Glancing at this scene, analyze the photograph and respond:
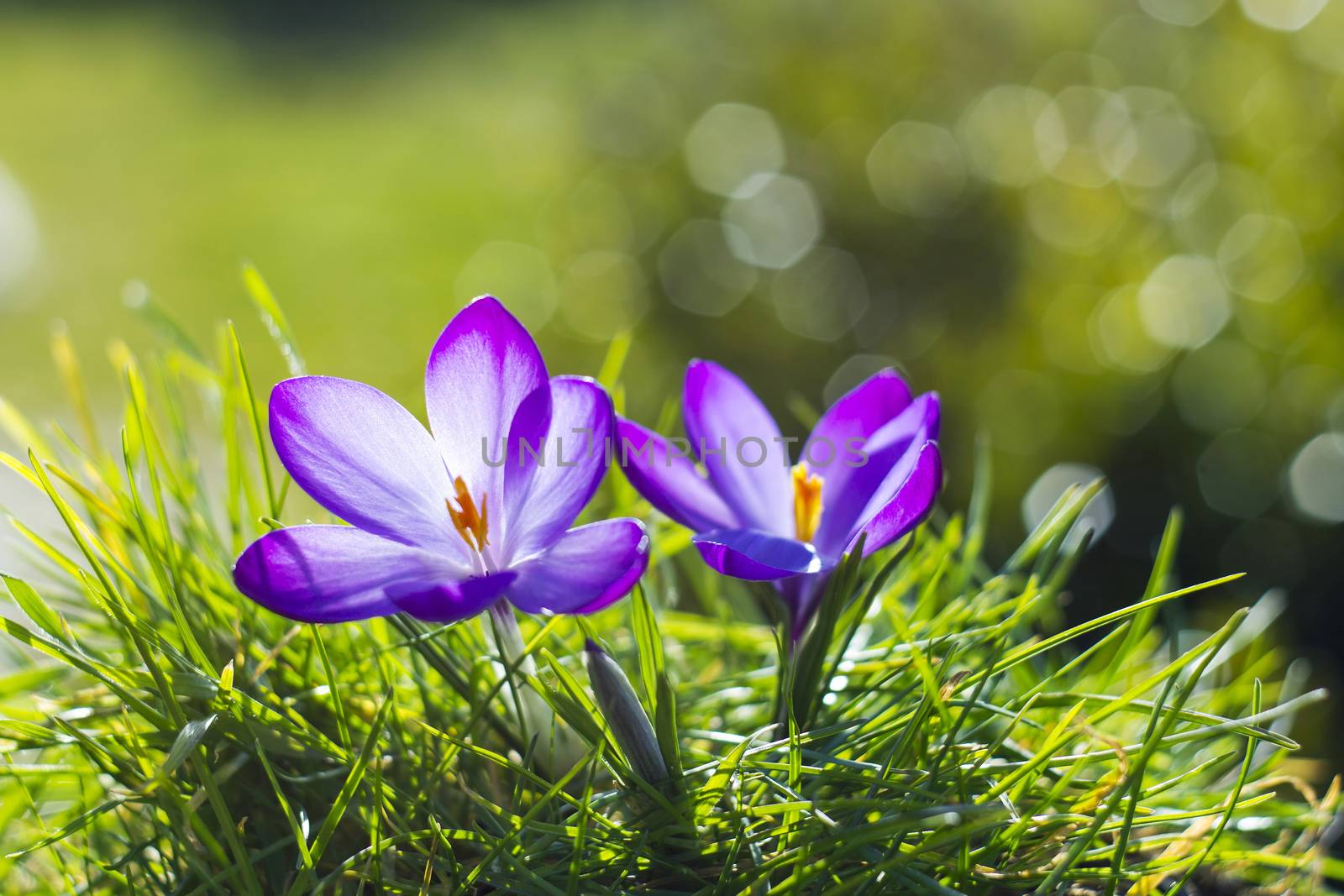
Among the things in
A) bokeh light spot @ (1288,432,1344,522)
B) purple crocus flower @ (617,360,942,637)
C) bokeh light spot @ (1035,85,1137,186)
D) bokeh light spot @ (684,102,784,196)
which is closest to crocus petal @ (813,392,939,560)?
purple crocus flower @ (617,360,942,637)

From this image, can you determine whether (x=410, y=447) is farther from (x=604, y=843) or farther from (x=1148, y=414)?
(x=1148, y=414)

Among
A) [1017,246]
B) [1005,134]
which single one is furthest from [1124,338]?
[1005,134]

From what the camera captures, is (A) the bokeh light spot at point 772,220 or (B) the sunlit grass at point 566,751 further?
(A) the bokeh light spot at point 772,220

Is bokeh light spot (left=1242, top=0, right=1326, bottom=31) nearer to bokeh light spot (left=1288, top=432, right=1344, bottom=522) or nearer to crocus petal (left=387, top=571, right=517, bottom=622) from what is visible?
bokeh light spot (left=1288, top=432, right=1344, bottom=522)

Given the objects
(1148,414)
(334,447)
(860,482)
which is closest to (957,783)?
(860,482)

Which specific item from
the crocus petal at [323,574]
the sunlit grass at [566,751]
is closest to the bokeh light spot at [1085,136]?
the sunlit grass at [566,751]

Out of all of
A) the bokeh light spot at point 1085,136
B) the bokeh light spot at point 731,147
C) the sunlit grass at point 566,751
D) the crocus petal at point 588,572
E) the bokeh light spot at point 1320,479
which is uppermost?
the bokeh light spot at point 731,147

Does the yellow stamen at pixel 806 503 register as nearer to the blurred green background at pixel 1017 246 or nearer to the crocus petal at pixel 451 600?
the crocus petal at pixel 451 600
